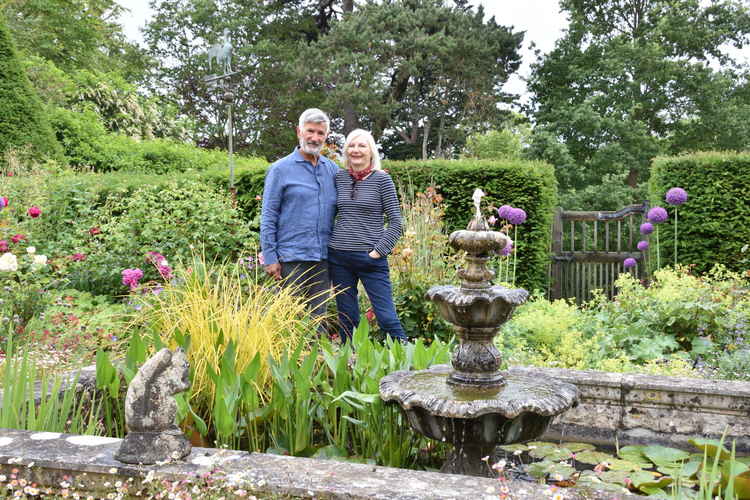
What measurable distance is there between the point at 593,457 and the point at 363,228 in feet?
5.96

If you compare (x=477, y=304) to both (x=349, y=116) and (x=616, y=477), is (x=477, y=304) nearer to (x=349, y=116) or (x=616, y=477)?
(x=616, y=477)

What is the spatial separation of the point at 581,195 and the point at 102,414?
15.4 meters

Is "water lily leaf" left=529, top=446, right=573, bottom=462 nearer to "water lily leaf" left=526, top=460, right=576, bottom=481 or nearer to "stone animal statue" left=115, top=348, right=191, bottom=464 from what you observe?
"water lily leaf" left=526, top=460, right=576, bottom=481

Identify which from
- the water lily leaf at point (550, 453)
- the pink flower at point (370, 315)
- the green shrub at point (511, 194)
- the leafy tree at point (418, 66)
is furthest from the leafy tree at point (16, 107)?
the water lily leaf at point (550, 453)

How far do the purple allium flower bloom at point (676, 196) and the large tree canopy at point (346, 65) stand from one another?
11.1 m

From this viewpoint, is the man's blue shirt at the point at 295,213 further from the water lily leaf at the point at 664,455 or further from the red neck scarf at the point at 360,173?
the water lily leaf at the point at 664,455

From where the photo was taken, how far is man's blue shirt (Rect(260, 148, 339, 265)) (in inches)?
148

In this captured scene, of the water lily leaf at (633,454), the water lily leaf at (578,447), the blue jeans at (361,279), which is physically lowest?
the water lily leaf at (578,447)

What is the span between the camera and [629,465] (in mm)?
2586

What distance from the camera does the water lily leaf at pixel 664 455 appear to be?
8.49 feet

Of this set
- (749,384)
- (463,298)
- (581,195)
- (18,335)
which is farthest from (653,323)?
(581,195)

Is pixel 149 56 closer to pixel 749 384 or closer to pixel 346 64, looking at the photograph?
pixel 346 64

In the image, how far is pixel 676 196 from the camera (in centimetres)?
743

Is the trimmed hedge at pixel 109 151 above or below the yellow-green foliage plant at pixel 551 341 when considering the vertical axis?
above
